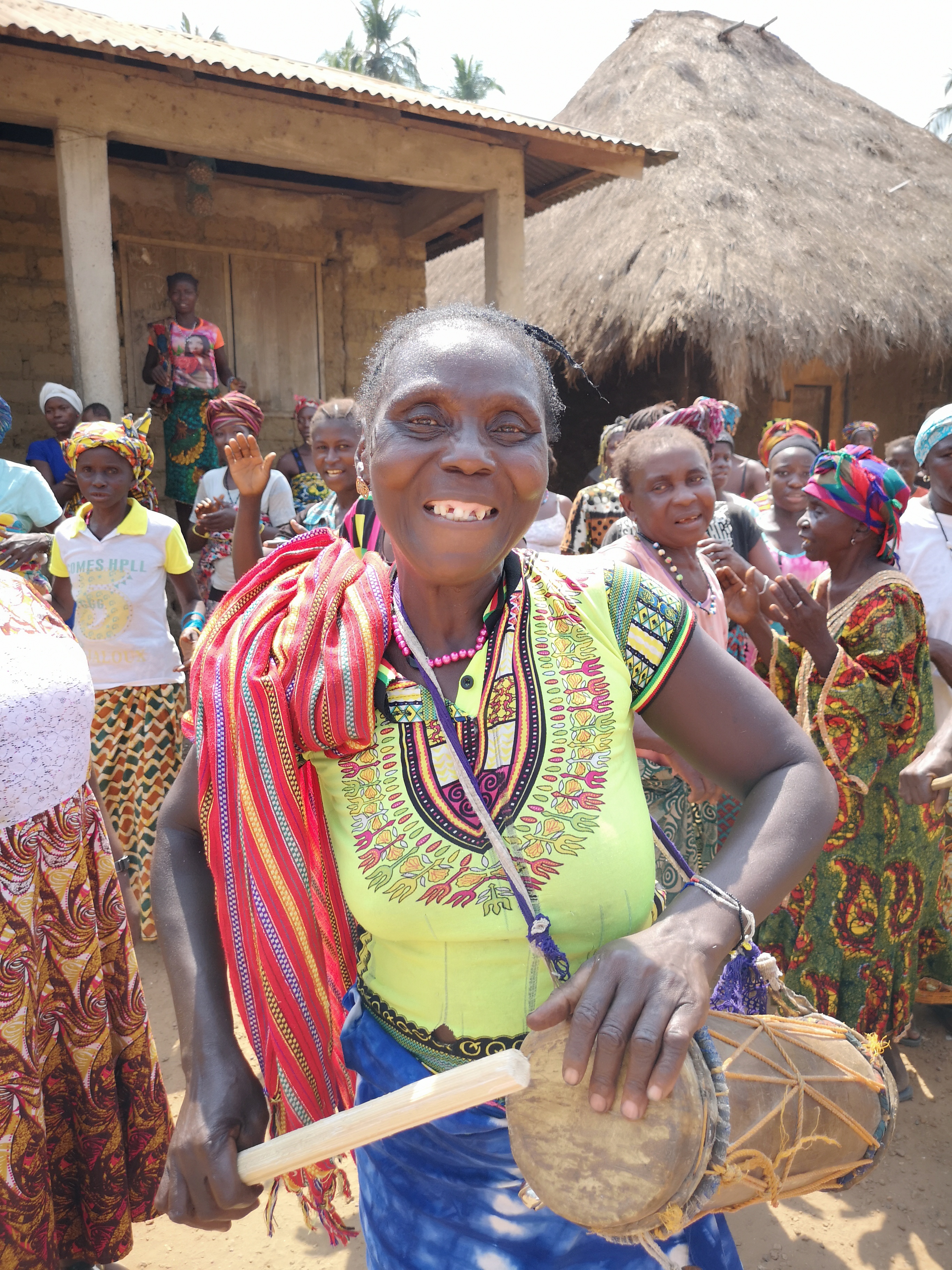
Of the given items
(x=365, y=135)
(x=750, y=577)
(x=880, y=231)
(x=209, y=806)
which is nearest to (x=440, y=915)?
(x=209, y=806)

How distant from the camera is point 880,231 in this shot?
40.9 feet

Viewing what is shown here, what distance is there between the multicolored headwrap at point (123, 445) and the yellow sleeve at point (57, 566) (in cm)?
38

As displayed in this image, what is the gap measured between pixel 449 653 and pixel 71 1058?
1.78 meters

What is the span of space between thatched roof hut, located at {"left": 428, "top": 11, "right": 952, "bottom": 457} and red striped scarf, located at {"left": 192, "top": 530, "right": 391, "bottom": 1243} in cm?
973

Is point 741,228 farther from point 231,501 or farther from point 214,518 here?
point 214,518

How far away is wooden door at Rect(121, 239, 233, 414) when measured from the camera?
27.5 ft

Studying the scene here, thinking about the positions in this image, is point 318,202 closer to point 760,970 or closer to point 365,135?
point 365,135

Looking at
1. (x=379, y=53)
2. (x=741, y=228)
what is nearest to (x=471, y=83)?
(x=379, y=53)

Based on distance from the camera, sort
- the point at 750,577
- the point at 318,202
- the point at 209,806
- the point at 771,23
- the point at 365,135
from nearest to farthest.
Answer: the point at 209,806, the point at 750,577, the point at 365,135, the point at 318,202, the point at 771,23

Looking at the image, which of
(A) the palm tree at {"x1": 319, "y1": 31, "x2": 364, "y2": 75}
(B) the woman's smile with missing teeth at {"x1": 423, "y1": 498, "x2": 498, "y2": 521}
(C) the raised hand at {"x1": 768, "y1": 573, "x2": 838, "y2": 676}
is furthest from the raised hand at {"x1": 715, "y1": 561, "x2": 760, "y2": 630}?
(A) the palm tree at {"x1": 319, "y1": 31, "x2": 364, "y2": 75}

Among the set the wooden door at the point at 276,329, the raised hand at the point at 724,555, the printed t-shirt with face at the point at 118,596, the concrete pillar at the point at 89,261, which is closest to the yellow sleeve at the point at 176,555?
the printed t-shirt with face at the point at 118,596

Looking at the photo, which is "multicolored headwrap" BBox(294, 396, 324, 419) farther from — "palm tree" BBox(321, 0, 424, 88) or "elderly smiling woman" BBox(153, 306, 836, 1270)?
"palm tree" BBox(321, 0, 424, 88)

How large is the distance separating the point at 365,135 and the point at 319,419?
13.6ft

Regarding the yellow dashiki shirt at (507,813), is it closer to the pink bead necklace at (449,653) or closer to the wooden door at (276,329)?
the pink bead necklace at (449,653)
